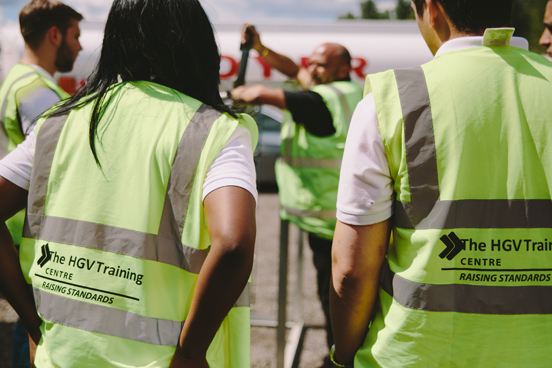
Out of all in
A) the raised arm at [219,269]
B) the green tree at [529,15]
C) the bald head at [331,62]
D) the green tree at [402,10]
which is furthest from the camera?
Answer: the green tree at [402,10]

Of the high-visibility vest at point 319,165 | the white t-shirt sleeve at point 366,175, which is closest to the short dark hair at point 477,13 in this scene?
the white t-shirt sleeve at point 366,175

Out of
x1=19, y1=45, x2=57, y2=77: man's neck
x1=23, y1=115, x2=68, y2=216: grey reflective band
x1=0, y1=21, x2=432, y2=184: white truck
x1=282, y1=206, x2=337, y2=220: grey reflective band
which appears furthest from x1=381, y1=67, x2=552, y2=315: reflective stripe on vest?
x1=0, y1=21, x2=432, y2=184: white truck

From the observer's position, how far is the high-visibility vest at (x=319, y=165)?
271 cm

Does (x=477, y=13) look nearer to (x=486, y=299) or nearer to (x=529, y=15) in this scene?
(x=486, y=299)

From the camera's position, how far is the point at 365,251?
115cm

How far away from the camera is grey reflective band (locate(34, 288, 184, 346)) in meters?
1.12

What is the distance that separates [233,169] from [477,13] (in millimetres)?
733

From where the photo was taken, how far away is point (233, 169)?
1.10 metres

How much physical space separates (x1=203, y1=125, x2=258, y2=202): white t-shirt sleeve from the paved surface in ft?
8.00

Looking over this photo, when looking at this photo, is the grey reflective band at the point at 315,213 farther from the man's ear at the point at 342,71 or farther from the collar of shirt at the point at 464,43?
the collar of shirt at the point at 464,43

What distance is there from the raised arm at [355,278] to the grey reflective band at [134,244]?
0.36 m

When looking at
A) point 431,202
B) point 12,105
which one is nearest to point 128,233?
point 431,202

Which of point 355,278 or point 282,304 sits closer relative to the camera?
point 355,278

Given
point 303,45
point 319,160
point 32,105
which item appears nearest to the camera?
point 32,105
